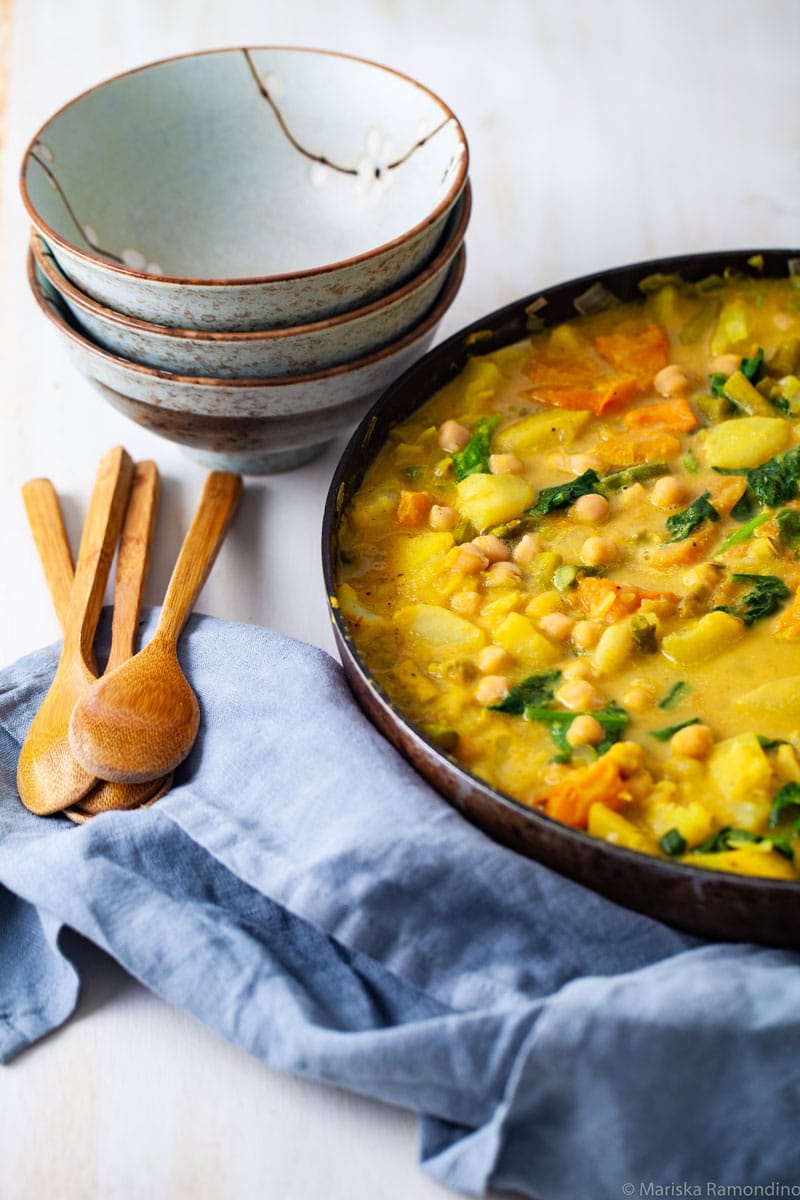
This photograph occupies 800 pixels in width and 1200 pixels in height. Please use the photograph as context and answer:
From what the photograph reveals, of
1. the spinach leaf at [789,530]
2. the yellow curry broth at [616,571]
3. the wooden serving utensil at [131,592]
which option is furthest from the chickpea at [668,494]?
the wooden serving utensil at [131,592]

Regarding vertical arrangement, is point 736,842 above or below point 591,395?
below

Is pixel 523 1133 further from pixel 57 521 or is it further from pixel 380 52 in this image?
pixel 380 52

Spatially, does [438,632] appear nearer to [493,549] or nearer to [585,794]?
[493,549]

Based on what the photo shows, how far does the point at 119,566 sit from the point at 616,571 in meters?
1.38

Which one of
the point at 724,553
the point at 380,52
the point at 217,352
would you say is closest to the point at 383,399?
the point at 217,352

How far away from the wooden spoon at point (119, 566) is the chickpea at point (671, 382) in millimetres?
1508

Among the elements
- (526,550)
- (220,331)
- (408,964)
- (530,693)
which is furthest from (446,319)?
(408,964)

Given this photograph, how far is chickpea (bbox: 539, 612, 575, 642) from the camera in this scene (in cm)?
310

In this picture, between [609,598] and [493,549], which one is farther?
[493,549]

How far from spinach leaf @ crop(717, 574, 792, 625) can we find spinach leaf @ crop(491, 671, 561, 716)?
0.45 meters

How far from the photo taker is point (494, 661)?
9.95 feet

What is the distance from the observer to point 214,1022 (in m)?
2.65

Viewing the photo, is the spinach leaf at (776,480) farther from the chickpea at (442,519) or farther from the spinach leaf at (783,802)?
the spinach leaf at (783,802)

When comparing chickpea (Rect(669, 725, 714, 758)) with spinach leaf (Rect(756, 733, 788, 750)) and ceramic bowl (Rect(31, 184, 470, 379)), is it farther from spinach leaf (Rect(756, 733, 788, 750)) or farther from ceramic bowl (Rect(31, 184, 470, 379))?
ceramic bowl (Rect(31, 184, 470, 379))
